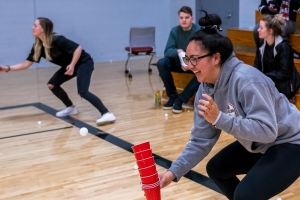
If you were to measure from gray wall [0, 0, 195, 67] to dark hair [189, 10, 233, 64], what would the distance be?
780 cm

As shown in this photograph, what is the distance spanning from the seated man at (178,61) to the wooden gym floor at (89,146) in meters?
0.18

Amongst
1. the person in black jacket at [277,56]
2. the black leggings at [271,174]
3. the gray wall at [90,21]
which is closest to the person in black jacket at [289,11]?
the person in black jacket at [277,56]

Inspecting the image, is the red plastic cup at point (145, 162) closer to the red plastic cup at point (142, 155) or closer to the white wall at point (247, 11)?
the red plastic cup at point (142, 155)

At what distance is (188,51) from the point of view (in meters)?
2.09

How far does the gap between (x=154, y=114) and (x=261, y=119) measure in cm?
365

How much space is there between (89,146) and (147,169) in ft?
8.19

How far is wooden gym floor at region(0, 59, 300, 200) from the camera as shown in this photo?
3314 mm

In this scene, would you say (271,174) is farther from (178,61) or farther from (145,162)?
(178,61)

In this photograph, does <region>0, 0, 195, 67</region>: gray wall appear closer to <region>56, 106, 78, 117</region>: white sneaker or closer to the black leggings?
<region>56, 106, 78, 117</region>: white sneaker

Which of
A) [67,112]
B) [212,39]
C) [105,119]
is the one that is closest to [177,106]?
[105,119]

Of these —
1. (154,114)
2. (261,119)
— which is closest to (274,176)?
(261,119)

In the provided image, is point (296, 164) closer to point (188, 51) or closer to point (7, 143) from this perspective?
point (188, 51)

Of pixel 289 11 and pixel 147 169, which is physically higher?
pixel 289 11

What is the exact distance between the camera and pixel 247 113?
1985mm
